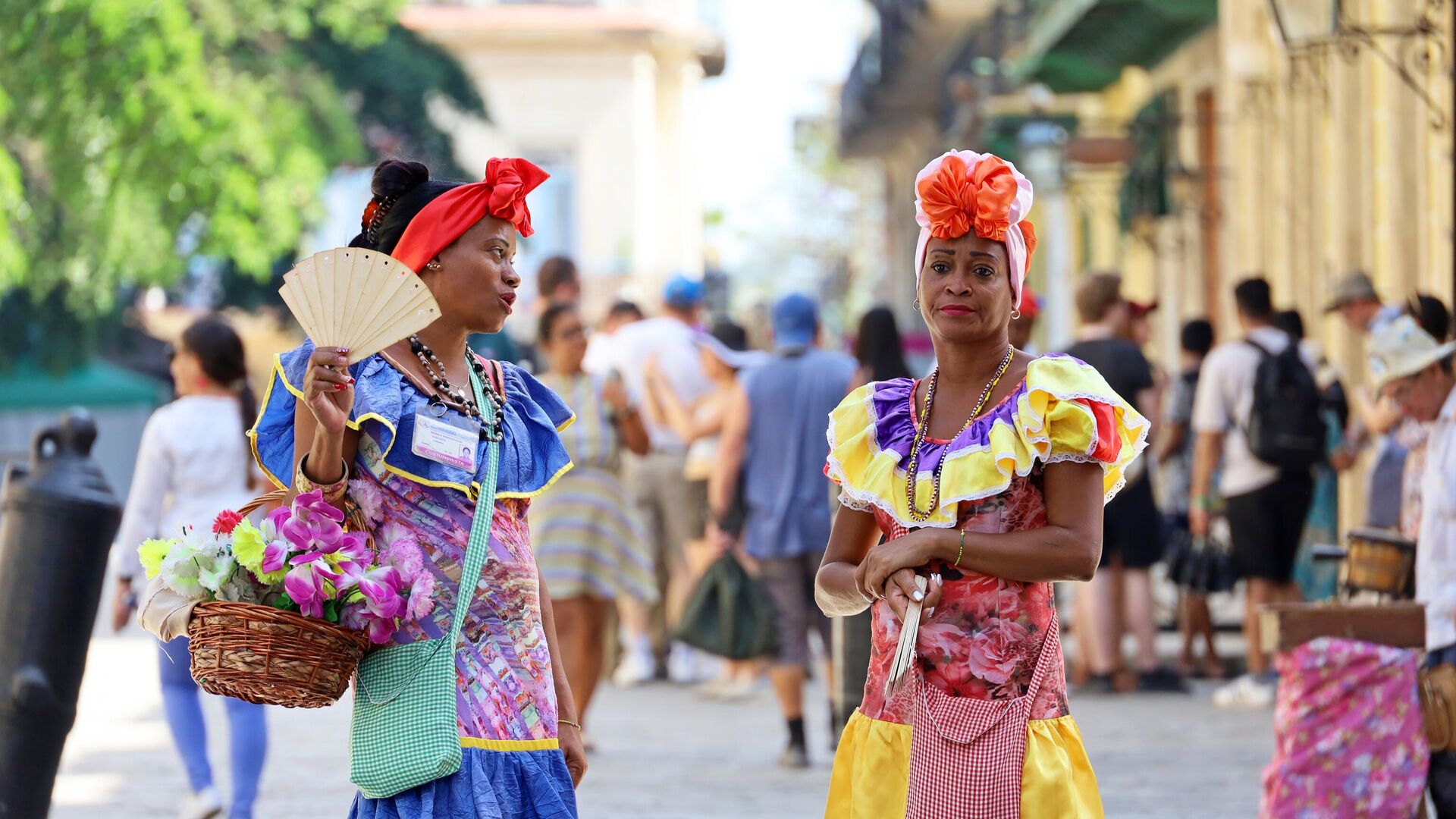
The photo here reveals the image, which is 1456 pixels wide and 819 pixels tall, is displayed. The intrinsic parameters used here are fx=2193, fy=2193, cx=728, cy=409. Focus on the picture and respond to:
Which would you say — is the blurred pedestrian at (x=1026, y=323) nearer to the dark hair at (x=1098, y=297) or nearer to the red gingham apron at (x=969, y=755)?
the dark hair at (x=1098, y=297)

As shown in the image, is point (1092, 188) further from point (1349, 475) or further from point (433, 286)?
point (433, 286)

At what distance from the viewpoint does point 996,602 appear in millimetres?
3906

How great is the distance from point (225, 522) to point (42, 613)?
2689mm

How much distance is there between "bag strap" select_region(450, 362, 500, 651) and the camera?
13.2 feet

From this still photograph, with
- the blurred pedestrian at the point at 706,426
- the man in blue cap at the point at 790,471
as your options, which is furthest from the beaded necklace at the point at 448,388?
the blurred pedestrian at the point at 706,426

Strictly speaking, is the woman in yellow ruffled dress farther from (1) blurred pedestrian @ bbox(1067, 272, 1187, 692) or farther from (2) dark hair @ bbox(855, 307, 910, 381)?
(1) blurred pedestrian @ bbox(1067, 272, 1187, 692)

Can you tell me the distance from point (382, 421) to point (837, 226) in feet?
250

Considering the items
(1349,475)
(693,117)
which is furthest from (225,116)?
(693,117)

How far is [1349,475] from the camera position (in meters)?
13.3

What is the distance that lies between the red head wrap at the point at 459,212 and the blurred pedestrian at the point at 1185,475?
24.9 ft

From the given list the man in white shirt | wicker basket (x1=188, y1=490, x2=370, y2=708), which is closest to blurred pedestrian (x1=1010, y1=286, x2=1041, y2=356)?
the man in white shirt

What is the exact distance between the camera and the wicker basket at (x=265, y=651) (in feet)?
12.5

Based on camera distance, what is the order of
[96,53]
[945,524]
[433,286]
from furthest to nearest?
[96,53] < [433,286] < [945,524]

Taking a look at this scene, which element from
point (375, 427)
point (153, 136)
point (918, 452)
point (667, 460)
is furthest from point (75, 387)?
point (918, 452)
